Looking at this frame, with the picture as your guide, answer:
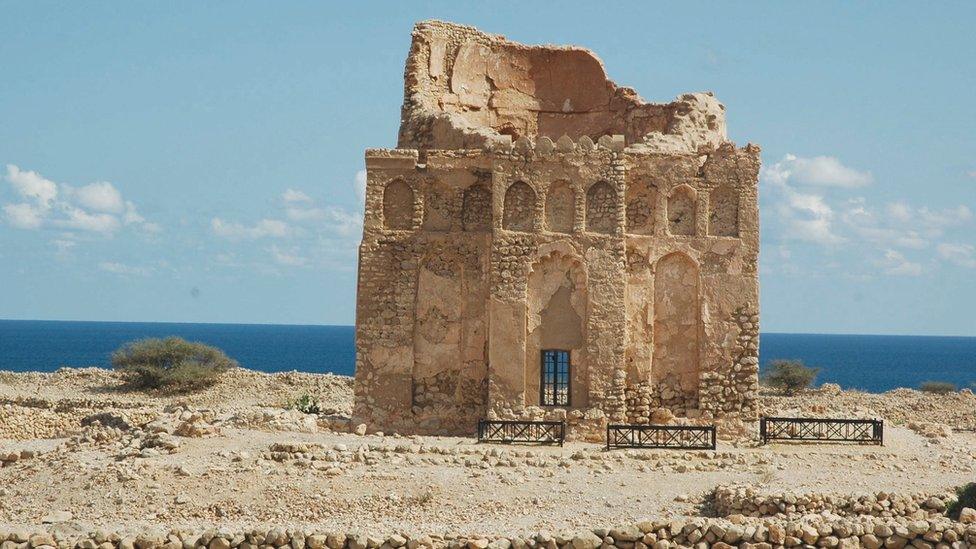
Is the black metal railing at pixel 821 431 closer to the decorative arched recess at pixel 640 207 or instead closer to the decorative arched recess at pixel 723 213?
the decorative arched recess at pixel 723 213

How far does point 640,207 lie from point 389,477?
9.37 metres

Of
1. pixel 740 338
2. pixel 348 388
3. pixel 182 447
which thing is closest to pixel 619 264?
pixel 740 338

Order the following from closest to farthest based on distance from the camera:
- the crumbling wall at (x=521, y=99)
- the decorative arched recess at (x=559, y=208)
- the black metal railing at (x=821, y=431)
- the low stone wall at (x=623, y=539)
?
the low stone wall at (x=623, y=539) < the black metal railing at (x=821, y=431) < the decorative arched recess at (x=559, y=208) < the crumbling wall at (x=521, y=99)

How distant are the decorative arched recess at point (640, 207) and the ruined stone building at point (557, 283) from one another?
3 cm

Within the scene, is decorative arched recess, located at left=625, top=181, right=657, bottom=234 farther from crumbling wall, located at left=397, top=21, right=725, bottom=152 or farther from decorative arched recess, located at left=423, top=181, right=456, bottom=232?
decorative arched recess, located at left=423, top=181, right=456, bottom=232

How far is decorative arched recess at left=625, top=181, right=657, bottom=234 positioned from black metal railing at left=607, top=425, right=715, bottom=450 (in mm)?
4387

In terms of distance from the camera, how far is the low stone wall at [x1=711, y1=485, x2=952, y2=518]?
18812 mm

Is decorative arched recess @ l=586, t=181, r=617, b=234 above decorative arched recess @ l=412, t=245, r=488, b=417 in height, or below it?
above

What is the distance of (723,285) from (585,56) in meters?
7.79

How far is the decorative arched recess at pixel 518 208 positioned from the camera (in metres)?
26.8

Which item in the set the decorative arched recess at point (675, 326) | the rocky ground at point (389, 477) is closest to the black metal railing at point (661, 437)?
the rocky ground at point (389, 477)

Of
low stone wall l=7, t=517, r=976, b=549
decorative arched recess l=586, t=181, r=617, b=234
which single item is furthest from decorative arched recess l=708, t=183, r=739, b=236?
low stone wall l=7, t=517, r=976, b=549

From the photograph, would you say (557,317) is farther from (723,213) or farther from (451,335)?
(723,213)

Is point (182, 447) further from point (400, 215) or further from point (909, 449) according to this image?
point (909, 449)
